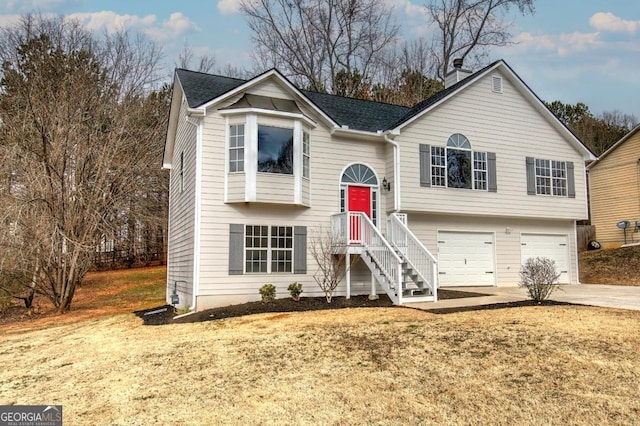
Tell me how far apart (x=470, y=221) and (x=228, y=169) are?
7974mm

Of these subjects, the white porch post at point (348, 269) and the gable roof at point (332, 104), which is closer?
the white porch post at point (348, 269)

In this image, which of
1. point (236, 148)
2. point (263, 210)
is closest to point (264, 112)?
point (236, 148)

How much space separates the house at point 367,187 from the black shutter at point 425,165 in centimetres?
4

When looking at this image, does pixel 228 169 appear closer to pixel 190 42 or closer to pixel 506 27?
pixel 190 42

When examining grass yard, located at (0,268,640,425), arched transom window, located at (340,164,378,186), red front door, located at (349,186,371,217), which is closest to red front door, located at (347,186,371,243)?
red front door, located at (349,186,371,217)

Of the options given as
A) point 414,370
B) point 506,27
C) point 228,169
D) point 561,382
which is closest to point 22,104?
point 228,169

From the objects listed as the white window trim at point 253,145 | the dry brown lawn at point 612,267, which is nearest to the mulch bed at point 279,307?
the white window trim at point 253,145

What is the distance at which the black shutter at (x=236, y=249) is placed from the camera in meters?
11.8

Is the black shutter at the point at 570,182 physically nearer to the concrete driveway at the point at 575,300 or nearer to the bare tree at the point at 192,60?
the concrete driveway at the point at 575,300

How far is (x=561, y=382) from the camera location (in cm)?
511

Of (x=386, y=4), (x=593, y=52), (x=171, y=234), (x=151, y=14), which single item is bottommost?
(x=171, y=234)

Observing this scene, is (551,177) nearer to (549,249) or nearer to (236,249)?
(549,249)

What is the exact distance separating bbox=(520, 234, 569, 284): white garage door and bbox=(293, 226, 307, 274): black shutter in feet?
25.6

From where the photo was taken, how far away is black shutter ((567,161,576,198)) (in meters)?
16.0
